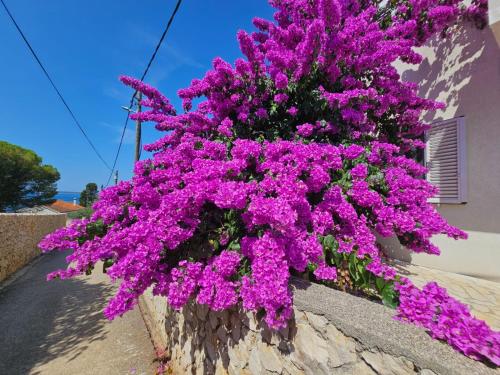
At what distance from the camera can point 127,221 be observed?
2656 millimetres

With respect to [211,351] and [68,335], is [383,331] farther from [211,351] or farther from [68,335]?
[68,335]

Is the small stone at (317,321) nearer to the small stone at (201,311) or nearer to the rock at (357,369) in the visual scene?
the rock at (357,369)

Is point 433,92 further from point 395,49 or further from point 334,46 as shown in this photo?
point 334,46

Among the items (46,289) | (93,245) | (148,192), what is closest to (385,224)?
(148,192)

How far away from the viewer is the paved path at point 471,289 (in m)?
2.82

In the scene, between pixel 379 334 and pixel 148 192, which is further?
pixel 148 192

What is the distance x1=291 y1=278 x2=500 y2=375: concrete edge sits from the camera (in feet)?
3.96

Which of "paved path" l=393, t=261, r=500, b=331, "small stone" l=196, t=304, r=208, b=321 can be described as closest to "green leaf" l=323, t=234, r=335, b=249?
"small stone" l=196, t=304, r=208, b=321

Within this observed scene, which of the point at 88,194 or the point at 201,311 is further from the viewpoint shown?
the point at 88,194

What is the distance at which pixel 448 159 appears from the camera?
4547mm

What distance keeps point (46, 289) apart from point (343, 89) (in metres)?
8.53

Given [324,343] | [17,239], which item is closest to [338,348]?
[324,343]

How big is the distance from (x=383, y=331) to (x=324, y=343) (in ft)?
1.26

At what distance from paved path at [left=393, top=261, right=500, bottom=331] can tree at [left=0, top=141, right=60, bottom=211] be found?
95.5 ft
